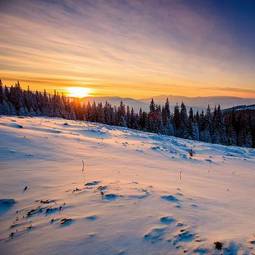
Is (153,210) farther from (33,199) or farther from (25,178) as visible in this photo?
(25,178)

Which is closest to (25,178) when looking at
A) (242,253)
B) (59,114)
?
(242,253)

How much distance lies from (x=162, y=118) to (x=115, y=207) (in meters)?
78.7

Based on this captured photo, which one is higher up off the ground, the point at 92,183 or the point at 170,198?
the point at 92,183

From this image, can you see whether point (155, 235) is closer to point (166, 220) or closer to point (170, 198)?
point (166, 220)

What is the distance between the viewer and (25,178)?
6.07 meters

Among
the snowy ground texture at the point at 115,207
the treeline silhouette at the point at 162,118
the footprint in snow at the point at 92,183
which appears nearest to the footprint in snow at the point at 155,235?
the snowy ground texture at the point at 115,207

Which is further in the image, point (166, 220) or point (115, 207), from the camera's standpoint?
point (115, 207)

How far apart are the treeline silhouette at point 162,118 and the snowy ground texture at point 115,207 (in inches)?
2684

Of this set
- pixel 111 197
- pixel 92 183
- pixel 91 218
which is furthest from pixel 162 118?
pixel 91 218

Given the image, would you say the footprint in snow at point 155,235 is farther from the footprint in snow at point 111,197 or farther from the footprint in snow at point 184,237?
the footprint in snow at point 111,197

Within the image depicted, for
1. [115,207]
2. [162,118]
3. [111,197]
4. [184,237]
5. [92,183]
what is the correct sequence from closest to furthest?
1. [184,237]
2. [115,207]
3. [111,197]
4. [92,183]
5. [162,118]

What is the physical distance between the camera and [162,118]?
82000 mm

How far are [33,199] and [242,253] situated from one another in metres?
4.36

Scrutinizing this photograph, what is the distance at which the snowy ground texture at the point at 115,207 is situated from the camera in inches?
138
